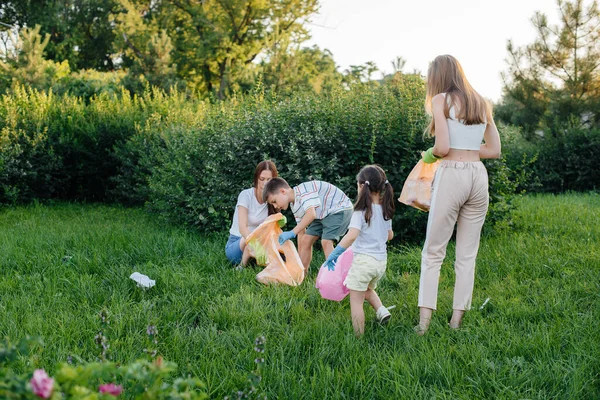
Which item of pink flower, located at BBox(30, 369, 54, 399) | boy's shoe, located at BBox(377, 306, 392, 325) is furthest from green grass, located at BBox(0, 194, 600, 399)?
pink flower, located at BBox(30, 369, 54, 399)

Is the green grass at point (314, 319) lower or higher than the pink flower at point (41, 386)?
lower

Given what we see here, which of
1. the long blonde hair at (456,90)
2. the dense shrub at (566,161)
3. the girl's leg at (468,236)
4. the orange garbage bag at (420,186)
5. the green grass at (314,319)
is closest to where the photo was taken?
the green grass at (314,319)

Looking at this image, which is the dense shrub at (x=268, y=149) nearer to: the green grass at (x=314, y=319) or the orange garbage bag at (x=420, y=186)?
the green grass at (x=314, y=319)

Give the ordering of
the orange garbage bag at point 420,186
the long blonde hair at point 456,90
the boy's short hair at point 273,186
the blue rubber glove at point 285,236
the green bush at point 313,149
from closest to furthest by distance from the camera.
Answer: the long blonde hair at point 456,90, the orange garbage bag at point 420,186, the blue rubber glove at point 285,236, the boy's short hair at point 273,186, the green bush at point 313,149

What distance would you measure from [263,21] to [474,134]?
75.8ft

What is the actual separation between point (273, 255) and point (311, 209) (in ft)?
1.93

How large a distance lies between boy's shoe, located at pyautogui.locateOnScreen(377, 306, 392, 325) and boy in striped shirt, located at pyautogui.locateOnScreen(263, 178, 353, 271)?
4.49 ft

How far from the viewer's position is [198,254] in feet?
20.1

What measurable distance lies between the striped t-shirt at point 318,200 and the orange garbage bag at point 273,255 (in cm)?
29

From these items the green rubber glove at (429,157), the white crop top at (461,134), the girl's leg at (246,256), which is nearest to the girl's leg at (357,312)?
the green rubber glove at (429,157)

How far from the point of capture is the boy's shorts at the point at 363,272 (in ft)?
12.6

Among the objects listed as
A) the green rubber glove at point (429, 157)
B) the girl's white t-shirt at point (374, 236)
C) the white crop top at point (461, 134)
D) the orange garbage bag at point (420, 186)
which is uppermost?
the white crop top at point (461, 134)

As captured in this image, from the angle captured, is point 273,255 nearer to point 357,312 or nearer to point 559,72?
point 357,312

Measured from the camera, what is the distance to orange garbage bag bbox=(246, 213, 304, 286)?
520 centimetres
